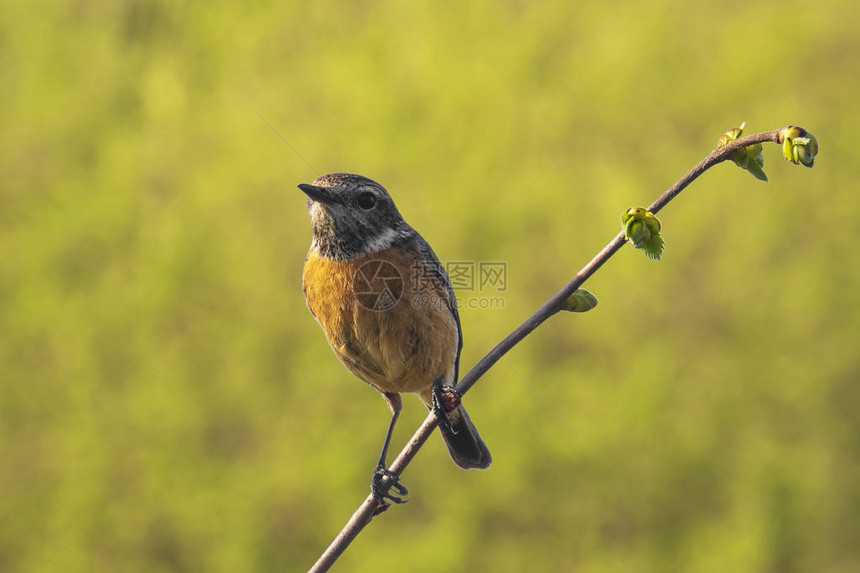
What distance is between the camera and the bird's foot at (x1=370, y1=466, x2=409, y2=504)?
2.18 metres

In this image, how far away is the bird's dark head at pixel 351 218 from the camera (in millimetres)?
2258

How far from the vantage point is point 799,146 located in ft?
5.20

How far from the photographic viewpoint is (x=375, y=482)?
300 centimetres

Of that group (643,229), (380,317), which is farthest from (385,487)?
(643,229)

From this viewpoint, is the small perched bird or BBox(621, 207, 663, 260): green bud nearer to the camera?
BBox(621, 207, 663, 260): green bud

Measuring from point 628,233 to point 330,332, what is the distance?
126cm

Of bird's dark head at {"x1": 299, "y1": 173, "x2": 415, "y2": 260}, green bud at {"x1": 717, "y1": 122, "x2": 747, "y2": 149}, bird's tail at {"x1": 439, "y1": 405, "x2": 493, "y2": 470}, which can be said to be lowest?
bird's tail at {"x1": 439, "y1": 405, "x2": 493, "y2": 470}

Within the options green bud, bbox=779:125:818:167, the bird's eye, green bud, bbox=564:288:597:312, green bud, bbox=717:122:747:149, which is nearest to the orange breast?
the bird's eye

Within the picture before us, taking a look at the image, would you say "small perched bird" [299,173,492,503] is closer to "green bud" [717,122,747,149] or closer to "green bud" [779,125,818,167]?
"green bud" [717,122,747,149]

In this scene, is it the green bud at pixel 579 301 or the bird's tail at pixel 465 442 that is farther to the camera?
the bird's tail at pixel 465 442

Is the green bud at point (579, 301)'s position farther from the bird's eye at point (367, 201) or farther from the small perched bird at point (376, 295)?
the bird's eye at point (367, 201)

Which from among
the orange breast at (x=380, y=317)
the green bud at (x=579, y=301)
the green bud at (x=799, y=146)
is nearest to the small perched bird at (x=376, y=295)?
the orange breast at (x=380, y=317)

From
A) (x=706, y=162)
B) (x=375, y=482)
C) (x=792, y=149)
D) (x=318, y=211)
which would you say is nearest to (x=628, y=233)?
(x=706, y=162)

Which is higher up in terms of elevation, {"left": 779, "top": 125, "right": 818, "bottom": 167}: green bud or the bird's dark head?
{"left": 779, "top": 125, "right": 818, "bottom": 167}: green bud
